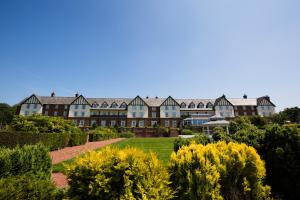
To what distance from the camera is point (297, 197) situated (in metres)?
5.68

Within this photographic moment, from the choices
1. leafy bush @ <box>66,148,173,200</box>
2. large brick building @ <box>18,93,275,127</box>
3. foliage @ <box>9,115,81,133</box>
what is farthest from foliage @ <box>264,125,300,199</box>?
large brick building @ <box>18,93,275,127</box>

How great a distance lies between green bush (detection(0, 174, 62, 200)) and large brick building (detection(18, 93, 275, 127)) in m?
54.0

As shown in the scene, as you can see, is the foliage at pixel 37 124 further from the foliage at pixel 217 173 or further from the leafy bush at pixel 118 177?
the foliage at pixel 217 173

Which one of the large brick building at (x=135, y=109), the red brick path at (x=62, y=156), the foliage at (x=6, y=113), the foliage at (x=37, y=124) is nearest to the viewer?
the red brick path at (x=62, y=156)

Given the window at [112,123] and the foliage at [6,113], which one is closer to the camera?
the window at [112,123]

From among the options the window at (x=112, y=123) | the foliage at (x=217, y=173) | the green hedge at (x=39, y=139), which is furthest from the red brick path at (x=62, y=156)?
the window at (x=112, y=123)

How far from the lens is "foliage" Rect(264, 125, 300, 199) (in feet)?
18.9

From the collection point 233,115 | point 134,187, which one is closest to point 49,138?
point 134,187

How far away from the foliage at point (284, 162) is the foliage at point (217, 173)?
1134 millimetres

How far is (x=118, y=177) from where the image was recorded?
402 centimetres

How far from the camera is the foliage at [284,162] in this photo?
5.77 metres

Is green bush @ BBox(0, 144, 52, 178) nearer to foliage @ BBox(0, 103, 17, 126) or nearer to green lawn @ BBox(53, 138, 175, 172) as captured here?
green lawn @ BBox(53, 138, 175, 172)

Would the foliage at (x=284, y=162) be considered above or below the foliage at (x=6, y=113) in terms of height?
below

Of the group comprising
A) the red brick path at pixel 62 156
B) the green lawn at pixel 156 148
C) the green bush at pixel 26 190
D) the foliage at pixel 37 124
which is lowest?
the red brick path at pixel 62 156
